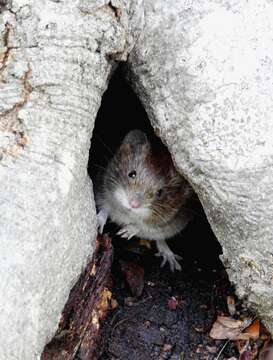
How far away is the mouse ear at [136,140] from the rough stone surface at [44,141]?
1054 millimetres

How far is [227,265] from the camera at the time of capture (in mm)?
3719

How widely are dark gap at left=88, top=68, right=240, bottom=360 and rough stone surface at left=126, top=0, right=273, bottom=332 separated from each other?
0.46 m

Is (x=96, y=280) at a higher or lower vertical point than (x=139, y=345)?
higher

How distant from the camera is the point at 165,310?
420 centimetres

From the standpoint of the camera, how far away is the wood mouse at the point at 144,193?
4348mm

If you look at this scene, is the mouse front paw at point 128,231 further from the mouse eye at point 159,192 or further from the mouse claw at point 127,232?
the mouse eye at point 159,192

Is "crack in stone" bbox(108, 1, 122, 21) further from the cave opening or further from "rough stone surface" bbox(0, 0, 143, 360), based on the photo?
the cave opening

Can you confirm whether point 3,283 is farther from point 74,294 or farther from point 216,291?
point 216,291

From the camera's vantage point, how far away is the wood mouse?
4348mm

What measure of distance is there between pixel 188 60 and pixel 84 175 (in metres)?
0.78

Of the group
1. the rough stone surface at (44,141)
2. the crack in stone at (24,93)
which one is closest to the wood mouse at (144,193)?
the rough stone surface at (44,141)

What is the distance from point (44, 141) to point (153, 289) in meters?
1.63

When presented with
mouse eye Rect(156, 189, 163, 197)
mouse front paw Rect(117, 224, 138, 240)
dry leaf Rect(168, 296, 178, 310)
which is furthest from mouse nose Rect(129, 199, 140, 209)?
dry leaf Rect(168, 296, 178, 310)

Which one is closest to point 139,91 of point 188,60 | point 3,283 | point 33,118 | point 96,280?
point 188,60
